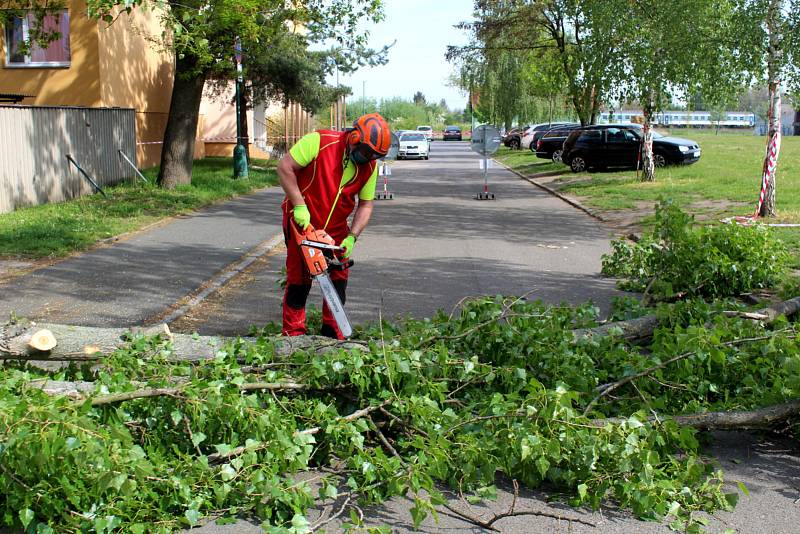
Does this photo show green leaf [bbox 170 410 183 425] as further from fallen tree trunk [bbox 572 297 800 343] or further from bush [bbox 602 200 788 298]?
bush [bbox 602 200 788 298]

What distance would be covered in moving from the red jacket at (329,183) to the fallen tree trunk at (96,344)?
4.46 feet

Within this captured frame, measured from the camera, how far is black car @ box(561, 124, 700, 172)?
2944 cm

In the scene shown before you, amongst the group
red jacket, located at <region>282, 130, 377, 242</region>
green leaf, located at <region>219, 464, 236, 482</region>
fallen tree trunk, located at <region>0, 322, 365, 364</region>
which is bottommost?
green leaf, located at <region>219, 464, 236, 482</region>

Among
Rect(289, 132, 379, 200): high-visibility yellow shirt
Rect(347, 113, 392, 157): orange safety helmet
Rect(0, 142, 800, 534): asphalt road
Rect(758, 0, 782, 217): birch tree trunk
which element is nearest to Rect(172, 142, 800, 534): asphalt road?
Rect(0, 142, 800, 534): asphalt road

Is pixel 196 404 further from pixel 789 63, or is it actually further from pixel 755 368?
pixel 789 63

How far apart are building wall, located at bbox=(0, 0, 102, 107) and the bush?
61.2 feet

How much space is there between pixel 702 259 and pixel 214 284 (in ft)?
17.7

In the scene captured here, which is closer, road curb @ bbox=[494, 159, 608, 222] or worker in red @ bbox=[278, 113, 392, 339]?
worker in red @ bbox=[278, 113, 392, 339]

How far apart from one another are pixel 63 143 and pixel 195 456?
1597cm

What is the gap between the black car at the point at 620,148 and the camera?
96.6 ft

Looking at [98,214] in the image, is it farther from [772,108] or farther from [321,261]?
[772,108]

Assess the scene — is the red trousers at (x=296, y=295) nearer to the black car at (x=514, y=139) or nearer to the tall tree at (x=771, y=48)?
the tall tree at (x=771, y=48)

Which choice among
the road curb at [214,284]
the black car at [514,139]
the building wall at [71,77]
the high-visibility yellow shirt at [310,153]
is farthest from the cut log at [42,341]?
the black car at [514,139]

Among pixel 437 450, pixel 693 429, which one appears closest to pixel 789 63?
pixel 693 429
